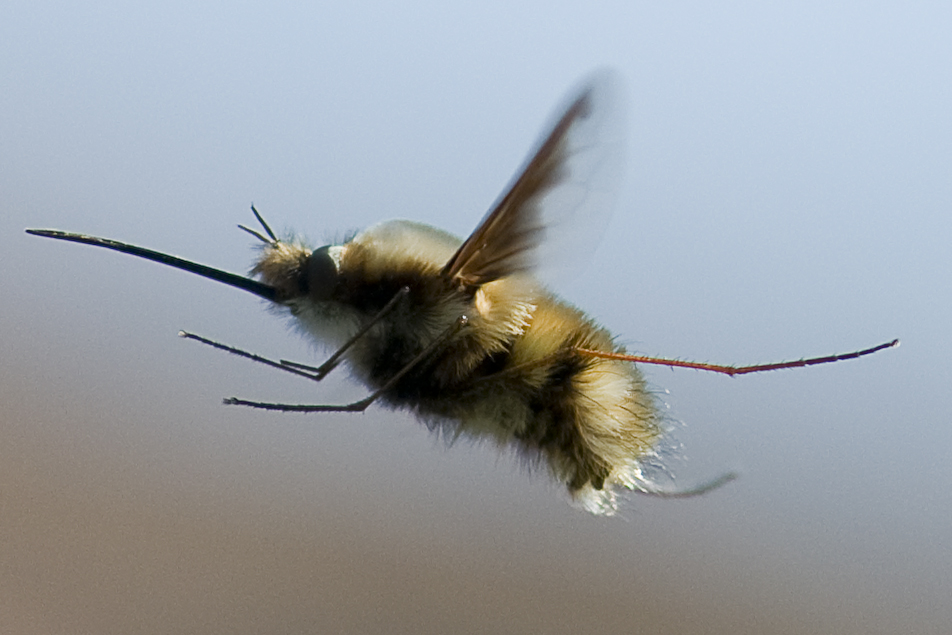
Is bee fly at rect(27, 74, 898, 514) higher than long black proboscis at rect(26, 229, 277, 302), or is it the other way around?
bee fly at rect(27, 74, 898, 514)

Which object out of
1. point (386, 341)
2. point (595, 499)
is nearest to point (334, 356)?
point (386, 341)

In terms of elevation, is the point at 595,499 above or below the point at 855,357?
below

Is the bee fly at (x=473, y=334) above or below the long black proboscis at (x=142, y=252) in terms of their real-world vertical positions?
above

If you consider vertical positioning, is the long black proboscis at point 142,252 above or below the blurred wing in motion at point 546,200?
below

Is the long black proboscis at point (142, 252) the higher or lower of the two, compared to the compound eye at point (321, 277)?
lower

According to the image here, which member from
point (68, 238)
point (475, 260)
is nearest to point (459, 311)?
point (475, 260)

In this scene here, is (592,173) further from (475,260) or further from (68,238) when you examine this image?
(68,238)
